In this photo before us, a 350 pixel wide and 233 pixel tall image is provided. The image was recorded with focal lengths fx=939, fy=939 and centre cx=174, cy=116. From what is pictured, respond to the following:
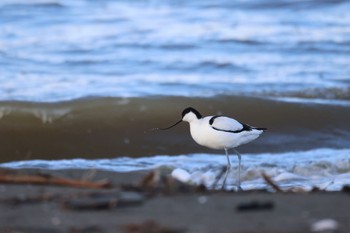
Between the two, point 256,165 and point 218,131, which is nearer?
point 218,131

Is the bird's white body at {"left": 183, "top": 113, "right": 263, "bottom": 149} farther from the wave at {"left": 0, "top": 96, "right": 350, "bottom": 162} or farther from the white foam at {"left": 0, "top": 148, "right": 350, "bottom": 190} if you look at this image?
the wave at {"left": 0, "top": 96, "right": 350, "bottom": 162}

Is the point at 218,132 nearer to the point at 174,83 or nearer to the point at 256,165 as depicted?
the point at 256,165

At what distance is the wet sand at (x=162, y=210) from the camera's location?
4.39 meters

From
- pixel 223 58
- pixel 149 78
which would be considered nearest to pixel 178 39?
pixel 223 58

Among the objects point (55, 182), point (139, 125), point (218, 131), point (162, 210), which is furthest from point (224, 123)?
point (139, 125)

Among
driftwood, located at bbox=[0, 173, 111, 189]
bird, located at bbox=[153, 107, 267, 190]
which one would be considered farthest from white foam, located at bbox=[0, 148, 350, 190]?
driftwood, located at bbox=[0, 173, 111, 189]

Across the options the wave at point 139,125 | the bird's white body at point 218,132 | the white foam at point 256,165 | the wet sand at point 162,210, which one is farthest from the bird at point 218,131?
the wave at point 139,125

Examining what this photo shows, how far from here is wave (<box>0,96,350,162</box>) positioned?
1021 cm

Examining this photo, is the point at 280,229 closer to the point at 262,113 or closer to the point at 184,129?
the point at 184,129

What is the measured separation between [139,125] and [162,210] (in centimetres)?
663

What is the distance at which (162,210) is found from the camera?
4.72m

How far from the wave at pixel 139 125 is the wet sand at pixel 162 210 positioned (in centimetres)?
478

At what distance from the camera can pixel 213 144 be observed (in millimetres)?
6992

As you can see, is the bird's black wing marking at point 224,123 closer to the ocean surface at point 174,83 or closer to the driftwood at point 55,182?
the ocean surface at point 174,83
